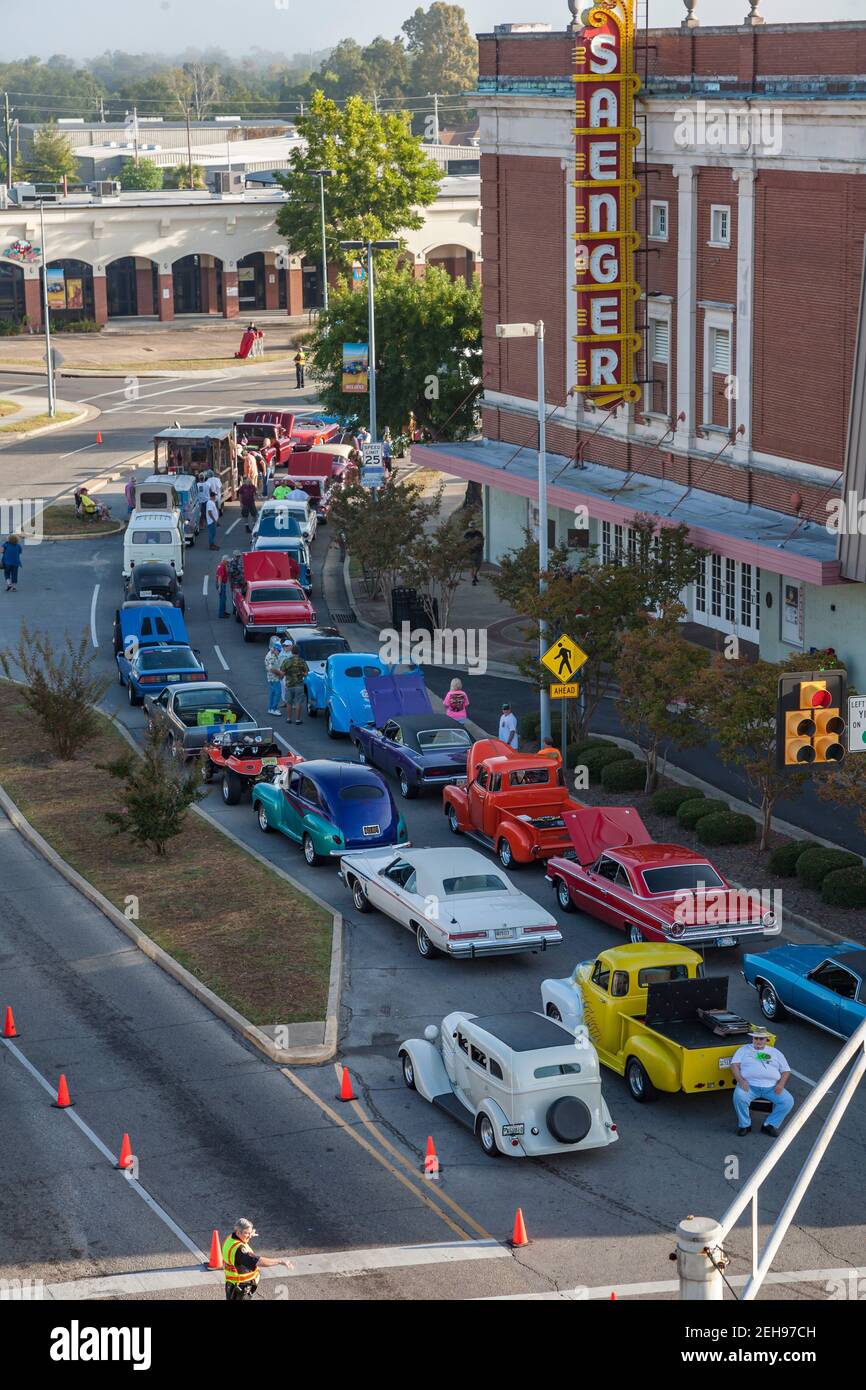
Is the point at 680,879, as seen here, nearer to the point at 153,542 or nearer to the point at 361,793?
the point at 361,793

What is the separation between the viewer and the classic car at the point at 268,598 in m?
47.4

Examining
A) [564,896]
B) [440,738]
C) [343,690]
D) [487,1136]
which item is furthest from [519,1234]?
[343,690]

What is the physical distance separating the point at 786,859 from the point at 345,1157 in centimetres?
1147

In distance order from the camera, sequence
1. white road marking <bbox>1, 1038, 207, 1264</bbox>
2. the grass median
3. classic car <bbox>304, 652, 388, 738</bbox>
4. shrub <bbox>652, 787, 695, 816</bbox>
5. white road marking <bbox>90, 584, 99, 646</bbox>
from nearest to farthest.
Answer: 1. white road marking <bbox>1, 1038, 207, 1264</bbox>
2. the grass median
3. shrub <bbox>652, 787, 695, 816</bbox>
4. classic car <bbox>304, 652, 388, 738</bbox>
5. white road marking <bbox>90, 584, 99, 646</bbox>

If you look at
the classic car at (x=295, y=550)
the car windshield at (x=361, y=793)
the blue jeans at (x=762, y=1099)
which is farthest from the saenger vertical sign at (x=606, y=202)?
the blue jeans at (x=762, y=1099)

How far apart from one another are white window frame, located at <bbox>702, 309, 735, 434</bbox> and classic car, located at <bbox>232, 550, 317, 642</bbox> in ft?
36.5

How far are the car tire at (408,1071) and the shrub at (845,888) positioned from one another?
27.9 ft

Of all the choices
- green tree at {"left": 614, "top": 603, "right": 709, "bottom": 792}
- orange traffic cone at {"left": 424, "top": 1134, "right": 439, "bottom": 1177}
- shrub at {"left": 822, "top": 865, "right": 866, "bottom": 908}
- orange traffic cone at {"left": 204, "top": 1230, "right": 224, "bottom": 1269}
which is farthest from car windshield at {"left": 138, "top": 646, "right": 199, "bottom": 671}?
orange traffic cone at {"left": 204, "top": 1230, "right": 224, "bottom": 1269}

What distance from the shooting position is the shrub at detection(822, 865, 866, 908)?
28.3m

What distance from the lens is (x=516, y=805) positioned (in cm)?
3184

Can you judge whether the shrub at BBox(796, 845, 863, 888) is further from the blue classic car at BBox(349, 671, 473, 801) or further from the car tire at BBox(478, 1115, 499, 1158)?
the car tire at BBox(478, 1115, 499, 1158)

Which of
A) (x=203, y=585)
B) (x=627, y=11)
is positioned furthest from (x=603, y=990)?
(x=203, y=585)

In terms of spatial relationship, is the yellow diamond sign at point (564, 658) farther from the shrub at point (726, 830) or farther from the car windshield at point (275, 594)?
the car windshield at point (275, 594)

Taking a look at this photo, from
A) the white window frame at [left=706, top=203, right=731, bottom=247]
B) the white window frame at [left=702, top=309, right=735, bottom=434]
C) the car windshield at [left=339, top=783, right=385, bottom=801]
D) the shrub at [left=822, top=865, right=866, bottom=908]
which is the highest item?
the white window frame at [left=706, top=203, right=731, bottom=247]
